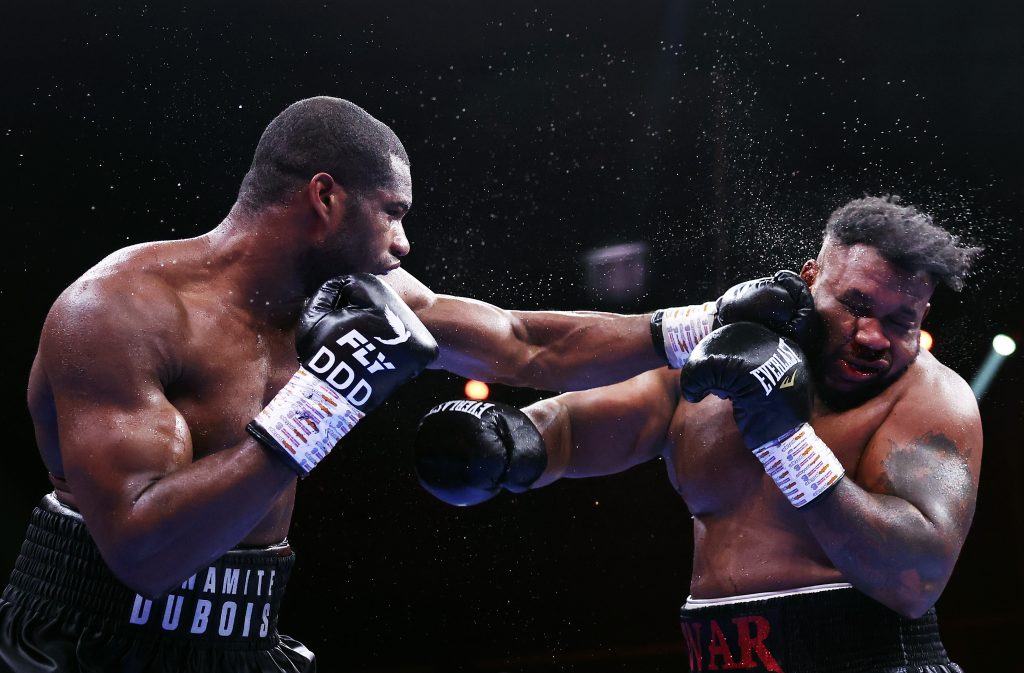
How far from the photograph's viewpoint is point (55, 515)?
212cm

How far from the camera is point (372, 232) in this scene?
2.32m

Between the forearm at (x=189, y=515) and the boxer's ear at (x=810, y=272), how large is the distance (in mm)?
1604

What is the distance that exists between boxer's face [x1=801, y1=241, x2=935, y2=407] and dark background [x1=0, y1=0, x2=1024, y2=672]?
7.25 feet

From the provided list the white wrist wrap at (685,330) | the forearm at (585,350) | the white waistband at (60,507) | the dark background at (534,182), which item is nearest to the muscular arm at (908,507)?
the white wrist wrap at (685,330)

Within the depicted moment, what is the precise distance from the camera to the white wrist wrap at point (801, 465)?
7.61 ft

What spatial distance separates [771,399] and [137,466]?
1413 mm

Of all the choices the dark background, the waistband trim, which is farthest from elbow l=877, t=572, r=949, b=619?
the dark background

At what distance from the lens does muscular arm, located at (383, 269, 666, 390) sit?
2.74m

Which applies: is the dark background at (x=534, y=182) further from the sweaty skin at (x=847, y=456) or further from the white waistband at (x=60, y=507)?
the white waistband at (x=60, y=507)

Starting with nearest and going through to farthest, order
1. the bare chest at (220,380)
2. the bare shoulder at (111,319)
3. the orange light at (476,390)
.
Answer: the bare shoulder at (111,319) → the bare chest at (220,380) → the orange light at (476,390)

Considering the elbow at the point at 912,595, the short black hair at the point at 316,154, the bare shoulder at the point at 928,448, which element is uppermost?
the short black hair at the point at 316,154

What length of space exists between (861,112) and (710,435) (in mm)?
2639

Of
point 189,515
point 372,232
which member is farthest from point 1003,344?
point 189,515

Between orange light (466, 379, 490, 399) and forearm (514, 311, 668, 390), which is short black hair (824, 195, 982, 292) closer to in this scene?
forearm (514, 311, 668, 390)
